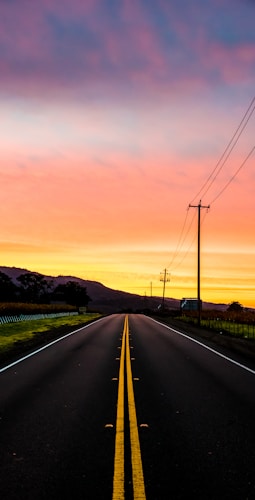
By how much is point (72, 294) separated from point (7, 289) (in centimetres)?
4353

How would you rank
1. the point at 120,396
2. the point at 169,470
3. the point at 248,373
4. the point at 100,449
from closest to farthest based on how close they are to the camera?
the point at 169,470, the point at 100,449, the point at 120,396, the point at 248,373

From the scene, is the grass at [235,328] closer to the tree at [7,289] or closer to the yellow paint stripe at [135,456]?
the yellow paint stripe at [135,456]

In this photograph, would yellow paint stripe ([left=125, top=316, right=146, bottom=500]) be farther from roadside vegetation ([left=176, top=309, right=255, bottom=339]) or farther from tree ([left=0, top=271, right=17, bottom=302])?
tree ([left=0, top=271, right=17, bottom=302])

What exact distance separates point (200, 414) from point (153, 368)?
554 centimetres

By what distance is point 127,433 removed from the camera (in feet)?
23.1

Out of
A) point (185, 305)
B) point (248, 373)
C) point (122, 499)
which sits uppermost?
point (185, 305)

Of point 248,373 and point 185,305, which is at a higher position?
point 185,305

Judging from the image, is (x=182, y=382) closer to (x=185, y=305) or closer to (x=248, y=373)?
(x=248, y=373)

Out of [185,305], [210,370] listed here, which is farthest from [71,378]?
[185,305]

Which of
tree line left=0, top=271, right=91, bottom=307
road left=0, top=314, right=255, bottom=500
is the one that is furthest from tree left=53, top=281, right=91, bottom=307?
road left=0, top=314, right=255, bottom=500

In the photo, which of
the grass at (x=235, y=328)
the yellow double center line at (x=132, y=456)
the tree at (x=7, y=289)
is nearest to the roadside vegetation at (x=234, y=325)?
the grass at (x=235, y=328)

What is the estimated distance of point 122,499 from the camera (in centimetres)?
469

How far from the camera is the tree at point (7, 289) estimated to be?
424 ft

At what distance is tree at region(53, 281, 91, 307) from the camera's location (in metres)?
171
